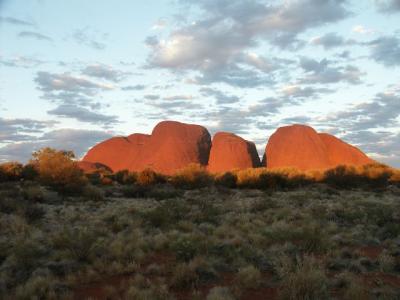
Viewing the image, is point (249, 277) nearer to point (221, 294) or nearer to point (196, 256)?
point (221, 294)

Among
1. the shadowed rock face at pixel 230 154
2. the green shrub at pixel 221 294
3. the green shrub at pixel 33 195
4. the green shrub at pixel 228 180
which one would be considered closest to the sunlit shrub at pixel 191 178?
the green shrub at pixel 228 180

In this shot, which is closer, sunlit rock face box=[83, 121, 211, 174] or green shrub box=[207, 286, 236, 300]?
green shrub box=[207, 286, 236, 300]

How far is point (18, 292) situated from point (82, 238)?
3617 mm

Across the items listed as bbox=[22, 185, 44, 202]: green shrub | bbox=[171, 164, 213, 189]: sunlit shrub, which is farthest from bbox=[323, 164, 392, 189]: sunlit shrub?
bbox=[22, 185, 44, 202]: green shrub

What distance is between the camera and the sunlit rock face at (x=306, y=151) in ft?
206

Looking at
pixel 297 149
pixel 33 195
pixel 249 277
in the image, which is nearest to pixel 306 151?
pixel 297 149

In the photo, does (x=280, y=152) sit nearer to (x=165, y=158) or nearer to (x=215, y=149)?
(x=215, y=149)

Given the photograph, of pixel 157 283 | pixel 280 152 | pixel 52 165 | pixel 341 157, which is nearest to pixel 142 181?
pixel 52 165

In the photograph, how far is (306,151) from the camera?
63.3m

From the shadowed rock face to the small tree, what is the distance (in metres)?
34.4

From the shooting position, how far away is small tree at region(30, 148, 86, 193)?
2719cm

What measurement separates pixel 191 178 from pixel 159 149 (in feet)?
103

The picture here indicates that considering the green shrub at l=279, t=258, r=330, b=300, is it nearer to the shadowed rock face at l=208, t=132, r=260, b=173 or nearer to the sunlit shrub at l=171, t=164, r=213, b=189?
the sunlit shrub at l=171, t=164, r=213, b=189

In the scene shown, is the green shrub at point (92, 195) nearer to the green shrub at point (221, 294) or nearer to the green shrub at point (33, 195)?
the green shrub at point (33, 195)
